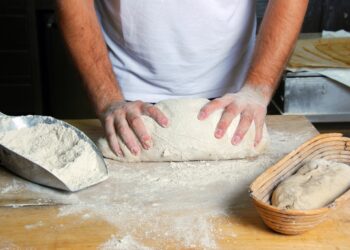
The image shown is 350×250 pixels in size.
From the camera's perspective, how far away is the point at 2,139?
1006 mm

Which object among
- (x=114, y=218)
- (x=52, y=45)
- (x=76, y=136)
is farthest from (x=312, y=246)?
(x=52, y=45)

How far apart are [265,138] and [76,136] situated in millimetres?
423

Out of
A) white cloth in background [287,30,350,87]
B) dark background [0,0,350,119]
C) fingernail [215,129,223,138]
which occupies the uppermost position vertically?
fingernail [215,129,223,138]

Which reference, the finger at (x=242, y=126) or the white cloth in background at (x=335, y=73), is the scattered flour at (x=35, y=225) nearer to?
the finger at (x=242, y=126)

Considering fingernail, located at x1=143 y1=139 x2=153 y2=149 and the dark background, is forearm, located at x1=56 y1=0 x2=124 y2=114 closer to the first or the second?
fingernail, located at x1=143 y1=139 x2=153 y2=149

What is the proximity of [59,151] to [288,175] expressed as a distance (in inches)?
18.6

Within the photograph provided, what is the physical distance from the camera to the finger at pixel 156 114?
3.42 feet

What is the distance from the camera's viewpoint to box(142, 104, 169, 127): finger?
3.42 feet

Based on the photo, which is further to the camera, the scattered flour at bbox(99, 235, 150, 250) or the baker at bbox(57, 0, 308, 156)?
the baker at bbox(57, 0, 308, 156)

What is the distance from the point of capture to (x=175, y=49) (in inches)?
51.4

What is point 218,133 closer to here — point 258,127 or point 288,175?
point 258,127

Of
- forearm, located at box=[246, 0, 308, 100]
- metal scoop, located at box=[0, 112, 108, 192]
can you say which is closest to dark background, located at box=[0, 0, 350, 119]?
forearm, located at box=[246, 0, 308, 100]

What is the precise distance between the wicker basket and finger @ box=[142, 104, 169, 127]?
0.29 metres

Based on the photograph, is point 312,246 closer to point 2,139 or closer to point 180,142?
point 180,142
